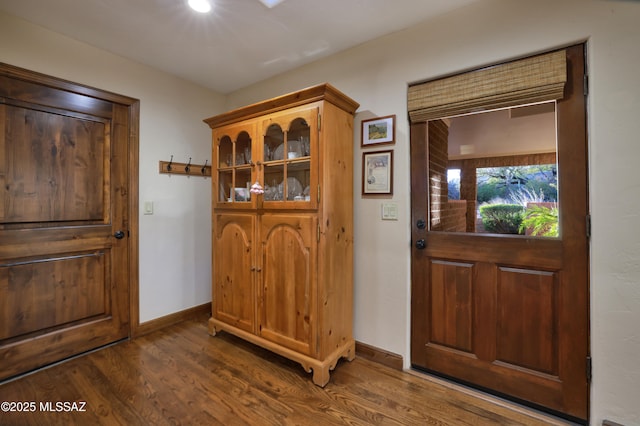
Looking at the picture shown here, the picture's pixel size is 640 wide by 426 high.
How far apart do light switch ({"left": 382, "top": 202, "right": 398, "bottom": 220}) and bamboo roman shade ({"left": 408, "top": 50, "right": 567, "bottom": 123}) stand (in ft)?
1.98

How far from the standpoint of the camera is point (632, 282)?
1308 mm

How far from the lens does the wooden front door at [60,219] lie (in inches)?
71.8

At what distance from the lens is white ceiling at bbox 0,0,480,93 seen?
66.4 inches

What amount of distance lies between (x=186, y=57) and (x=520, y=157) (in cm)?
264

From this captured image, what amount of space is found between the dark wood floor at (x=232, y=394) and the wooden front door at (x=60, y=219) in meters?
0.24

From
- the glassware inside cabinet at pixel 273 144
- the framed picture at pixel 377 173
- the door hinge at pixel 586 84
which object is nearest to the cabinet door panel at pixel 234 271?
the glassware inside cabinet at pixel 273 144

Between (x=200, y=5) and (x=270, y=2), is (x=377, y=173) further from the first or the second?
(x=200, y=5)

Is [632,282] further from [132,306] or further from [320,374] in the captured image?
[132,306]

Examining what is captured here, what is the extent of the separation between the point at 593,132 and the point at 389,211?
114 cm

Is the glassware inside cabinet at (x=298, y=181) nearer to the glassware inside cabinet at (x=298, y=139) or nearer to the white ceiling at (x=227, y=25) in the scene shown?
the glassware inside cabinet at (x=298, y=139)

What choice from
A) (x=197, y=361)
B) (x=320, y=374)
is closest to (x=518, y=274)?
(x=320, y=374)

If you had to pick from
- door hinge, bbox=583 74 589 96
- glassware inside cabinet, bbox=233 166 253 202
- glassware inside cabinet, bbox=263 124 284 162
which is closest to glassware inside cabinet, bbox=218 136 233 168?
glassware inside cabinet, bbox=233 166 253 202

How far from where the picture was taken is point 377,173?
2.02m

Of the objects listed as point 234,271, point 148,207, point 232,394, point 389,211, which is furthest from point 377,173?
point 148,207
